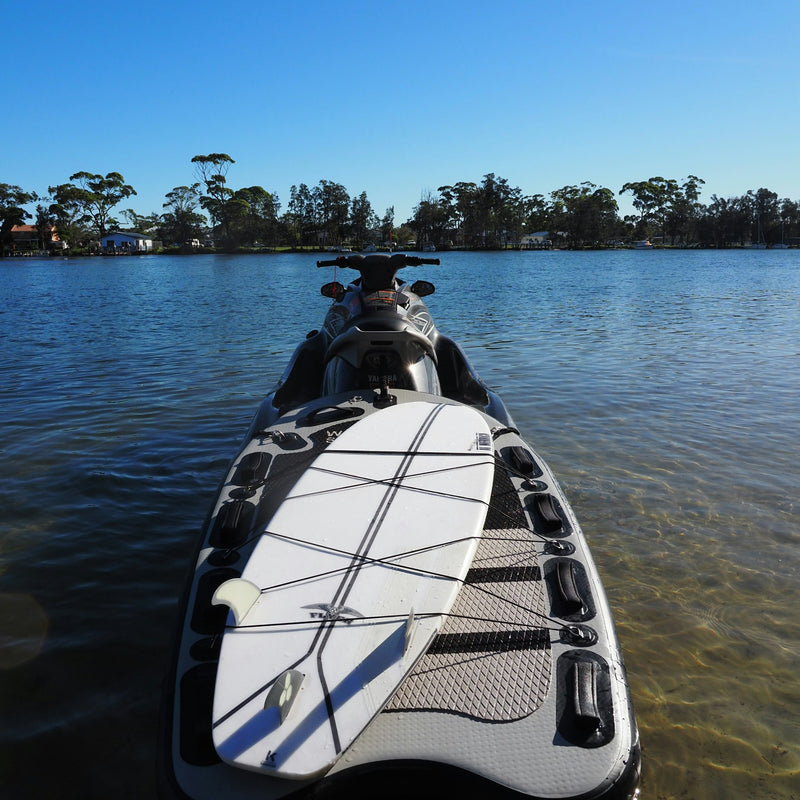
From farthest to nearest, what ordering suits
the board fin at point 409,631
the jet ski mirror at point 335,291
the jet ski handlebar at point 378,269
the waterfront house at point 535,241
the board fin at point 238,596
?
the waterfront house at point 535,241 → the jet ski mirror at point 335,291 → the jet ski handlebar at point 378,269 → the board fin at point 238,596 → the board fin at point 409,631

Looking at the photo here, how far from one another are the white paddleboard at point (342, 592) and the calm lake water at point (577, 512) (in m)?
1.17

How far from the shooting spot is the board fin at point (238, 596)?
234 centimetres

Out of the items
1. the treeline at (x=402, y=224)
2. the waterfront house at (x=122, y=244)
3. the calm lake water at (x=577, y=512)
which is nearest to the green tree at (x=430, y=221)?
the treeline at (x=402, y=224)

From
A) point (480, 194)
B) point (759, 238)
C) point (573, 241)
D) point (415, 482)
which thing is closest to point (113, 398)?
point (415, 482)

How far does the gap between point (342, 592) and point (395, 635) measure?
0.31m

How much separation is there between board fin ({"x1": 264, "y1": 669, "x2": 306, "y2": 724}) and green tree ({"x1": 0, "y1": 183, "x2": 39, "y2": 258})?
113 m

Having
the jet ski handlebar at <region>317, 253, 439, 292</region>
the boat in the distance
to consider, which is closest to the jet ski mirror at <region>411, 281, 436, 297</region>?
the jet ski handlebar at <region>317, 253, 439, 292</region>

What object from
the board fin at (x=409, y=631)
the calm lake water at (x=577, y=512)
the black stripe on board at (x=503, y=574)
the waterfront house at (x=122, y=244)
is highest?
the waterfront house at (x=122, y=244)

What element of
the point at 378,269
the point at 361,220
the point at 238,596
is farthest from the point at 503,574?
the point at 361,220

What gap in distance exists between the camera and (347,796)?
197cm

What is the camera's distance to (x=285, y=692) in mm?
1989

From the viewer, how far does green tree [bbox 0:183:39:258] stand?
93.4 meters

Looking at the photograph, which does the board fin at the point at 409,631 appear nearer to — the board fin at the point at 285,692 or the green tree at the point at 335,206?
the board fin at the point at 285,692

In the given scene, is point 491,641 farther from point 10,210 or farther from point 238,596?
point 10,210
